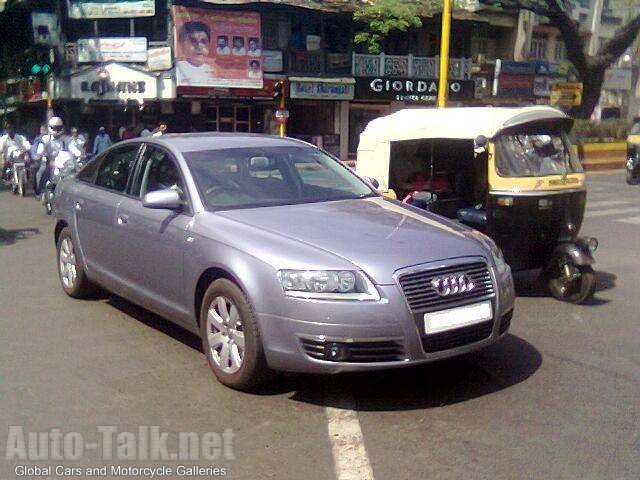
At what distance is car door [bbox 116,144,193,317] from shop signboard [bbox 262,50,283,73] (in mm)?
26046

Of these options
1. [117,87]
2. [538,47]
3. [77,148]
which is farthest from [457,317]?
[538,47]

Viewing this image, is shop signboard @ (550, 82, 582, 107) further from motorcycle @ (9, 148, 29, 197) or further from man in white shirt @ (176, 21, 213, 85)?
motorcycle @ (9, 148, 29, 197)

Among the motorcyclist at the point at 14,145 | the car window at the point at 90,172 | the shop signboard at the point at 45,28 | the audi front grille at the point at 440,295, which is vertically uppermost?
the shop signboard at the point at 45,28

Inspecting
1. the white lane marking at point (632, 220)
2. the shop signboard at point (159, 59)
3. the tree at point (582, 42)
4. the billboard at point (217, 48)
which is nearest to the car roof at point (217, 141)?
the white lane marking at point (632, 220)

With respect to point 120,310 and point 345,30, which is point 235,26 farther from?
point 120,310

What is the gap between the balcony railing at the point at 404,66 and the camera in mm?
34034

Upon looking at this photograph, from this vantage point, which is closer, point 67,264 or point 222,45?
point 67,264

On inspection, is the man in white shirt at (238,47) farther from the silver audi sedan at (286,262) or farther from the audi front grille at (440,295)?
the audi front grille at (440,295)

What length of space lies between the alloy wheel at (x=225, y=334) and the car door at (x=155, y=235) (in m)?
0.40

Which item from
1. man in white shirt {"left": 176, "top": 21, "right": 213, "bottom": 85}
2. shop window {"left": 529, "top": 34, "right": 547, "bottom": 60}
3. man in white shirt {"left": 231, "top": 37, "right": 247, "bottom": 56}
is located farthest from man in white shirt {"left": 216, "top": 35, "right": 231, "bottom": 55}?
shop window {"left": 529, "top": 34, "right": 547, "bottom": 60}

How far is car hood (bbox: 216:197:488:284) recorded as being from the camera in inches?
183

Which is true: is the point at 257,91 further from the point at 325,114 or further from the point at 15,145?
the point at 15,145

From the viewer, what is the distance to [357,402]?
4848 millimetres

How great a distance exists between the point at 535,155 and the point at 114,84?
24.3 metres
